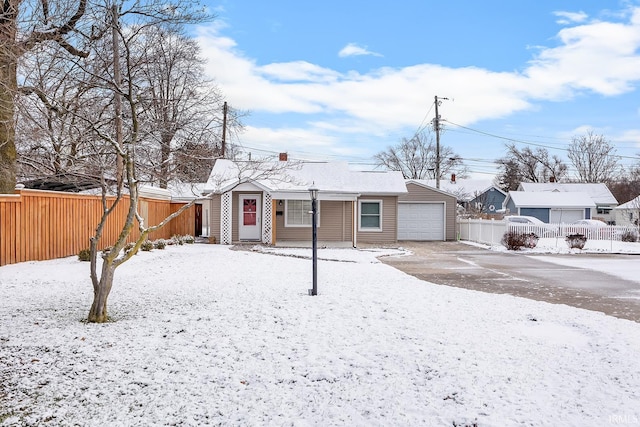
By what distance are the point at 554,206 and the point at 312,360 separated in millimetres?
34690

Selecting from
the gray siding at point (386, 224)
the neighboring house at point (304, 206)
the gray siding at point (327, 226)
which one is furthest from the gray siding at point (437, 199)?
the gray siding at point (327, 226)

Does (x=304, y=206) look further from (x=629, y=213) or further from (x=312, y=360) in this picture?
(x=629, y=213)

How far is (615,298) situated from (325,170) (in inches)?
593

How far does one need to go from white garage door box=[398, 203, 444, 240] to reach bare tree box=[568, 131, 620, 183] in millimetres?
40158

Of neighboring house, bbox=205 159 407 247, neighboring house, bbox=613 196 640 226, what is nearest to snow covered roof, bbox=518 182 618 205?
neighboring house, bbox=613 196 640 226

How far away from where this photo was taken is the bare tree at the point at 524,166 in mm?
58812

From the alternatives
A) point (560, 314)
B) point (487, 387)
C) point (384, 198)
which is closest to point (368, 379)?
point (487, 387)

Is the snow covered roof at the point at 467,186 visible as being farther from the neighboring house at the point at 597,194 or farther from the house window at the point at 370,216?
the house window at the point at 370,216

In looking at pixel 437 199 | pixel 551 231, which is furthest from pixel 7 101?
pixel 551 231

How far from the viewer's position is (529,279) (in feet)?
34.7

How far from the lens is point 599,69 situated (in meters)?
16.6

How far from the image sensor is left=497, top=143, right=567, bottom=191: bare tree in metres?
58.8

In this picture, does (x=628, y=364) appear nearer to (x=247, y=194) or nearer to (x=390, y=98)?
(x=247, y=194)

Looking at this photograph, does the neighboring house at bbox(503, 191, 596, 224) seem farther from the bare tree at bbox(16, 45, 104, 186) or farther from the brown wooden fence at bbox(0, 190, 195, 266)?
the bare tree at bbox(16, 45, 104, 186)
